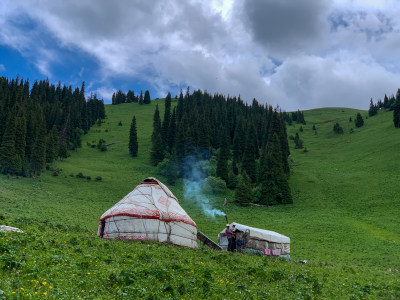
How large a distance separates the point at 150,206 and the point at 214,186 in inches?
1591

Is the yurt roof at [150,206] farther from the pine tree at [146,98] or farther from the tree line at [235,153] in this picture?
the pine tree at [146,98]

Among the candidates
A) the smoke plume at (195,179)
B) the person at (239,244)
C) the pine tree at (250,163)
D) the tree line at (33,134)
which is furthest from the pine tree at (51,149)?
the person at (239,244)

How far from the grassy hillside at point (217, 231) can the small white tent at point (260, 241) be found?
237cm

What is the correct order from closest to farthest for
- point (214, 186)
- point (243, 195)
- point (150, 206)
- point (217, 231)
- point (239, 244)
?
point (150, 206)
point (239, 244)
point (217, 231)
point (243, 195)
point (214, 186)

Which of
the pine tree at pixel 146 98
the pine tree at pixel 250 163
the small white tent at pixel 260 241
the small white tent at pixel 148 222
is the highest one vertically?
the pine tree at pixel 146 98

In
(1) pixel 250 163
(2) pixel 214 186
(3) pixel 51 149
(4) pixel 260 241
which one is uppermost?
(3) pixel 51 149

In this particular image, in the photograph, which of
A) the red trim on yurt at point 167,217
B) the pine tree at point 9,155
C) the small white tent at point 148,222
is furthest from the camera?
the pine tree at point 9,155

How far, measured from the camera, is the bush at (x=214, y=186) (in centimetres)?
6119

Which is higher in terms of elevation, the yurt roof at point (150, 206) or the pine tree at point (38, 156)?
the pine tree at point (38, 156)

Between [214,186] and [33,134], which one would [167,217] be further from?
[33,134]

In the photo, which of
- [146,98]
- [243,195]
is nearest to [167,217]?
[243,195]

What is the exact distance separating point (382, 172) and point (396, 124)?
47214 millimetres

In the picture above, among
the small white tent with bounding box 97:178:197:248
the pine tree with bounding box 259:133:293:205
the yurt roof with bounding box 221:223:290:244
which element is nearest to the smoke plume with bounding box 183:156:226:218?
the pine tree with bounding box 259:133:293:205

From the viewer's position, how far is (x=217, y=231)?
3666 centimetres
